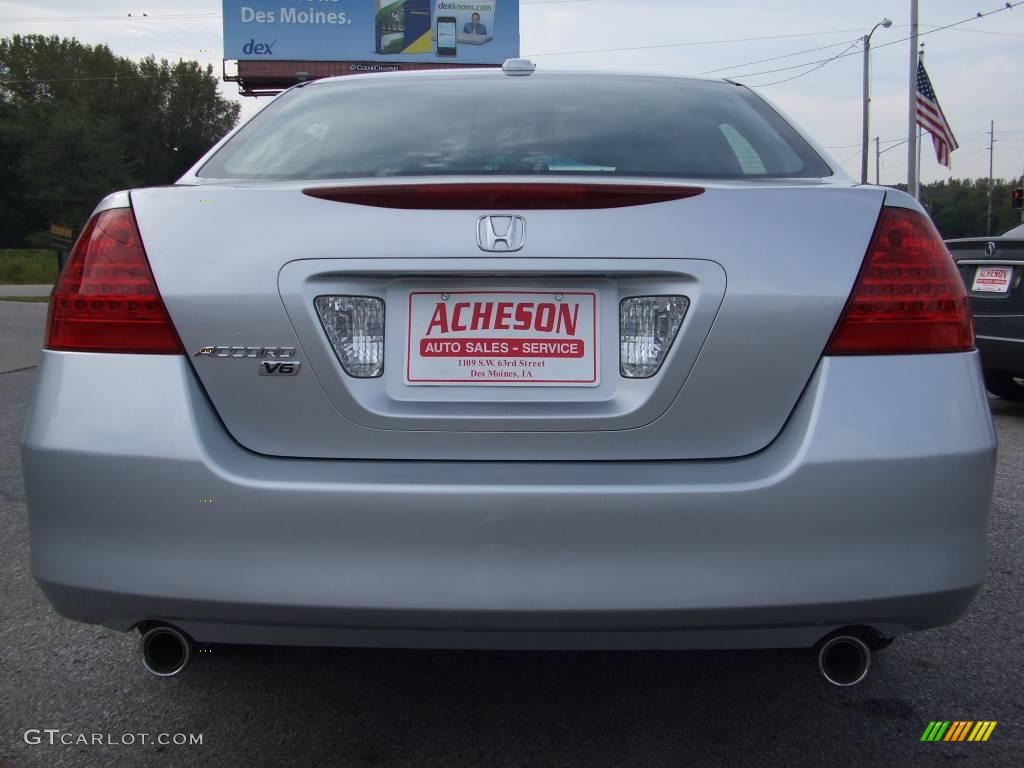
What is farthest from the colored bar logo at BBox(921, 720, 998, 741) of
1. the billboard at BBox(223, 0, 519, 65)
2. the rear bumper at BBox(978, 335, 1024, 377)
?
the billboard at BBox(223, 0, 519, 65)

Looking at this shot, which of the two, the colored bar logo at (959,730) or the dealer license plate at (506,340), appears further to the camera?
the colored bar logo at (959,730)

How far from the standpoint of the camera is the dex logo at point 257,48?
40375 mm

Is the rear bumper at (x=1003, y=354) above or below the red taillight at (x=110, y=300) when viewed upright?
below

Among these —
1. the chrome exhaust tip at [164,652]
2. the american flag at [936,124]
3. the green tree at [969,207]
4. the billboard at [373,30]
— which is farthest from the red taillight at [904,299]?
the green tree at [969,207]

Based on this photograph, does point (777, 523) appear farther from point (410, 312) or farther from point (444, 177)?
point (444, 177)

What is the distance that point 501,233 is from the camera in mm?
1738

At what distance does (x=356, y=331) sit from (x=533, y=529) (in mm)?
471

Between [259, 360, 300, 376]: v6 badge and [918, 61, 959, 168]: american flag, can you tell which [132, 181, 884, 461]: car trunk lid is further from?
[918, 61, 959, 168]: american flag

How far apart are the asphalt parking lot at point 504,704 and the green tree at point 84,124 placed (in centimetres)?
5693

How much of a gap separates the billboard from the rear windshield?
39.6 m

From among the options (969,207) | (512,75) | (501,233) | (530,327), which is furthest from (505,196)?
(969,207)

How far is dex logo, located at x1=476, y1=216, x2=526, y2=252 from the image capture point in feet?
5.67

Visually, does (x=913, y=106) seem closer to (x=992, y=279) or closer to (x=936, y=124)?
(x=936, y=124)

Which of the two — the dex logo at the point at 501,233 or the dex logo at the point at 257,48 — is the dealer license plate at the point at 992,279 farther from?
the dex logo at the point at 257,48
